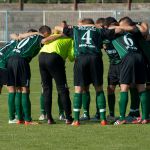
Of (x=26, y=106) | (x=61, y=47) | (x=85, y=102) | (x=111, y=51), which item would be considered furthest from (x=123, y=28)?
(x=26, y=106)

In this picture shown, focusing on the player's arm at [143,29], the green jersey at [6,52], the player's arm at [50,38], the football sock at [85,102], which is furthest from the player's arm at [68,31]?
the football sock at [85,102]

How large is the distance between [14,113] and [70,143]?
3.13 meters

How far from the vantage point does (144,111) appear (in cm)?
1414

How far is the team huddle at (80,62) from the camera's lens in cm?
1394

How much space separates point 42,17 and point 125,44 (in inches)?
1224

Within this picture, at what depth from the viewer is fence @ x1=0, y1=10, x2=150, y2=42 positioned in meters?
42.6

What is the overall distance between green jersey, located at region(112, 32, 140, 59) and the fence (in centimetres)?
2790

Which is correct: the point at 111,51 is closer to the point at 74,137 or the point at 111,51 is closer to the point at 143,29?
the point at 143,29

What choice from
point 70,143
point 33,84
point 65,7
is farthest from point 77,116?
point 65,7

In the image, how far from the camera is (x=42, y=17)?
44844 millimetres

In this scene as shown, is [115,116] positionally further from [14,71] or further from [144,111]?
[14,71]

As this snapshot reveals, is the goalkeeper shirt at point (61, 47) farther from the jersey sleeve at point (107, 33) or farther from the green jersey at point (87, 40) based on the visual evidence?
the jersey sleeve at point (107, 33)

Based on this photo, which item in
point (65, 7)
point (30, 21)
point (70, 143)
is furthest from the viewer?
point (65, 7)

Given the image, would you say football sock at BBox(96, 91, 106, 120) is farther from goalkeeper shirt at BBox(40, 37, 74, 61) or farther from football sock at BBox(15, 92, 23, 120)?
football sock at BBox(15, 92, 23, 120)
